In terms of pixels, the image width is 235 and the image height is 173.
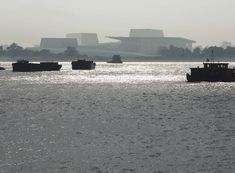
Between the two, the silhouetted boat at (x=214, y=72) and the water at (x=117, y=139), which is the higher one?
the silhouetted boat at (x=214, y=72)

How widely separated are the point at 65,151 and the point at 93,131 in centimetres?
1163

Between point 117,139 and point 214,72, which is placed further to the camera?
point 214,72

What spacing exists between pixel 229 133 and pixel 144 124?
10690 mm

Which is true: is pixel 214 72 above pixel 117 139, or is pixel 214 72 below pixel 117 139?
above

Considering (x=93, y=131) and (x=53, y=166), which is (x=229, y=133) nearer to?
(x=93, y=131)

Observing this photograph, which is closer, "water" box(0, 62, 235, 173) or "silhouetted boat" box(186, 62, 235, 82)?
"water" box(0, 62, 235, 173)

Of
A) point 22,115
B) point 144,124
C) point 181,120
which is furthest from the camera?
point 22,115

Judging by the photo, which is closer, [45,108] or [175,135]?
[175,135]

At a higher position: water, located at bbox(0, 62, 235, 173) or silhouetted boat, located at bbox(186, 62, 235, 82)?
silhouetted boat, located at bbox(186, 62, 235, 82)

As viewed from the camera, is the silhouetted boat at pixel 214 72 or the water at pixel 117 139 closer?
the water at pixel 117 139

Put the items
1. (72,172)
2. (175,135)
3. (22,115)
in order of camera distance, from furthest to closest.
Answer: (22,115) < (175,135) < (72,172)

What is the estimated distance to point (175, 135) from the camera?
4706 centimetres

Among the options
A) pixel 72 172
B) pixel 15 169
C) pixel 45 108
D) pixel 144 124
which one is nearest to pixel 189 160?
pixel 72 172

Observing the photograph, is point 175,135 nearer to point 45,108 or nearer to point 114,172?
point 114,172
